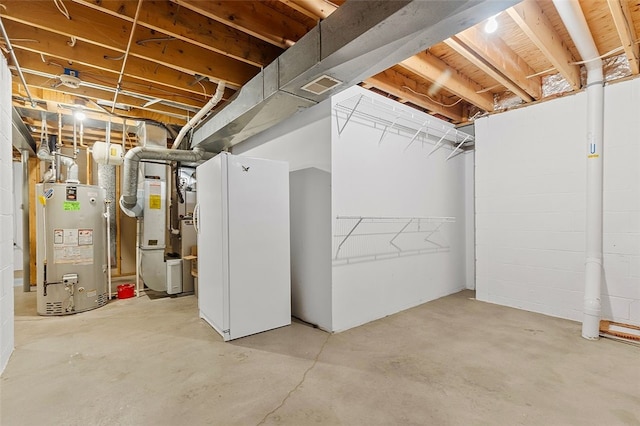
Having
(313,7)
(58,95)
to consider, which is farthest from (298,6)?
(58,95)

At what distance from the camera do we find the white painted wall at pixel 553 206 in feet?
9.64

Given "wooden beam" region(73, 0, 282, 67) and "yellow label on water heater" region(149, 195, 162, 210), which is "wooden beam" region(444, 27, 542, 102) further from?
"yellow label on water heater" region(149, 195, 162, 210)

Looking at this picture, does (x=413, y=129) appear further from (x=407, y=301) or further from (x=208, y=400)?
(x=208, y=400)

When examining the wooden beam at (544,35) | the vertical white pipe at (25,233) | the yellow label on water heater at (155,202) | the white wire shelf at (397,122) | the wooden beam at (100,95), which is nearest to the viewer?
the wooden beam at (544,35)

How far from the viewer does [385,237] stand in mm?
3473

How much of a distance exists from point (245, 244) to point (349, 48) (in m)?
1.90

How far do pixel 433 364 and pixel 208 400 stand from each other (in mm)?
1649

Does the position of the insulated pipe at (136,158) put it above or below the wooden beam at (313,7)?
below

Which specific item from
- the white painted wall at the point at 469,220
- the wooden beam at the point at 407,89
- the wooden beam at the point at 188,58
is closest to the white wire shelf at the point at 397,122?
the wooden beam at the point at 407,89

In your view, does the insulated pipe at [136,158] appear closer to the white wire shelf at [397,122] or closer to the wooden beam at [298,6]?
the white wire shelf at [397,122]

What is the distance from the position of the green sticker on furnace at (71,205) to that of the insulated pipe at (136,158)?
1.87 feet

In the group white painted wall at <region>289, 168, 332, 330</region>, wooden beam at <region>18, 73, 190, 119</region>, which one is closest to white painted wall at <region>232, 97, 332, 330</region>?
white painted wall at <region>289, 168, 332, 330</region>

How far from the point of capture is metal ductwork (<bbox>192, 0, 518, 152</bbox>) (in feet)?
5.02

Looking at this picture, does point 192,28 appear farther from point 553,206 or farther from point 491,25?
point 553,206
